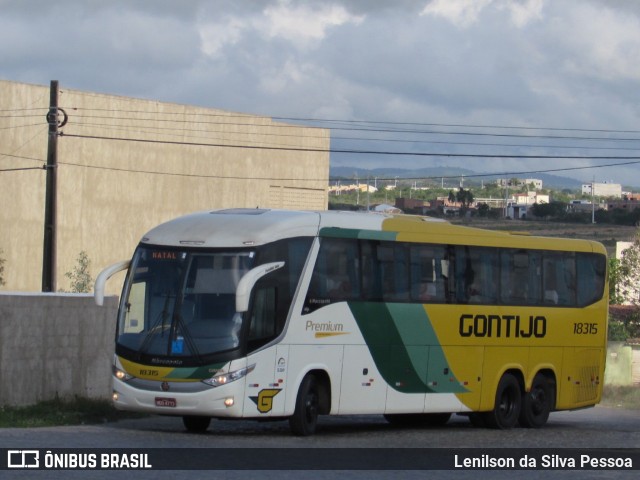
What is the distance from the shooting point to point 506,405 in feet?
79.0

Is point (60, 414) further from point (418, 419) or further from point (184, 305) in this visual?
point (418, 419)

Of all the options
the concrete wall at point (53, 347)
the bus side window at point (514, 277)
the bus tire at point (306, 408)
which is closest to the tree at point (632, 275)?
the bus side window at point (514, 277)

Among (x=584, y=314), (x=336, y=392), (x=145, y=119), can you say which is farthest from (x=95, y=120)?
(x=336, y=392)

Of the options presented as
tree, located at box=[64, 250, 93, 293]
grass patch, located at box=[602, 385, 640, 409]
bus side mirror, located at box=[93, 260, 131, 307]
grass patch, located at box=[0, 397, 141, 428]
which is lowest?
grass patch, located at box=[602, 385, 640, 409]

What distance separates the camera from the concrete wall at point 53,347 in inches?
873

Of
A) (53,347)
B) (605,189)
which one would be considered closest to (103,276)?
(53,347)

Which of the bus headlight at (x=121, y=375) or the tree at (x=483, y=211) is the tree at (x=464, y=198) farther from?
the bus headlight at (x=121, y=375)

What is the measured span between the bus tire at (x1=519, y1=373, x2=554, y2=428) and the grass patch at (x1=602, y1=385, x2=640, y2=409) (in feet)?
36.2

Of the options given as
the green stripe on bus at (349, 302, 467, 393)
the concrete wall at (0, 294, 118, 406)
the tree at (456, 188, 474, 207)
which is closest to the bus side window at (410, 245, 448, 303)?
the green stripe on bus at (349, 302, 467, 393)

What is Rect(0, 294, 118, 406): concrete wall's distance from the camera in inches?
873

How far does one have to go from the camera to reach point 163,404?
18.4 metres

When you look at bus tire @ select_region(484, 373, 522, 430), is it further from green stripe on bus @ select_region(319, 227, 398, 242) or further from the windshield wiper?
the windshield wiper

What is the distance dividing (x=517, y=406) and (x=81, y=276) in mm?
33953

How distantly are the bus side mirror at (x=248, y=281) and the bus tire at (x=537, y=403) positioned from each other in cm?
750
